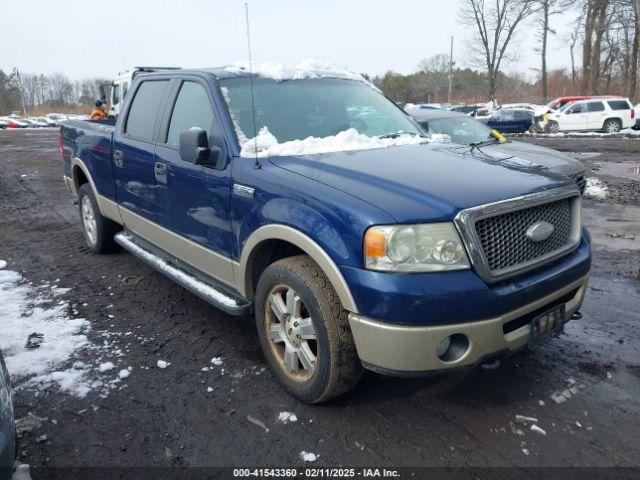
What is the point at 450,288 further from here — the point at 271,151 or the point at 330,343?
the point at 271,151

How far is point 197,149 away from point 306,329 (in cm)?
136

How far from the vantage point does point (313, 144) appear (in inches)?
134

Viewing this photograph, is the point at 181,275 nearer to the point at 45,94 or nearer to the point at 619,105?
the point at 619,105

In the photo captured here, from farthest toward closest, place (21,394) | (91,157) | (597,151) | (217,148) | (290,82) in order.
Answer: (597,151), (91,157), (290,82), (217,148), (21,394)

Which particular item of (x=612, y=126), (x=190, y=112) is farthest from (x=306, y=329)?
(x=612, y=126)

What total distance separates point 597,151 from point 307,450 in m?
17.1

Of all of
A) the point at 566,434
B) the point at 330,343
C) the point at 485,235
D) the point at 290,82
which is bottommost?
the point at 566,434

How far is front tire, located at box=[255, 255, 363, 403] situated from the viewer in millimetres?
2713

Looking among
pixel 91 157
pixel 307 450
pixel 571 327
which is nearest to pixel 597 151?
pixel 571 327

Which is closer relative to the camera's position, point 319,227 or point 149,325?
point 319,227

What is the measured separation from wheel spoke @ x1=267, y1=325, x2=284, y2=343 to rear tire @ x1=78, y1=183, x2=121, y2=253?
3.26 meters

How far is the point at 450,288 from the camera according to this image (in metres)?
2.42

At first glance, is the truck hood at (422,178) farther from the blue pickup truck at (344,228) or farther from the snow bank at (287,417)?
the snow bank at (287,417)

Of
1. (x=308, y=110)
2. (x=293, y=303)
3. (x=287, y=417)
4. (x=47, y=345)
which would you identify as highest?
(x=308, y=110)
